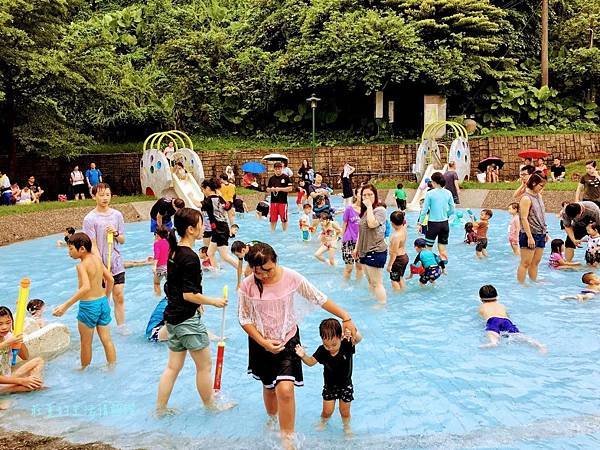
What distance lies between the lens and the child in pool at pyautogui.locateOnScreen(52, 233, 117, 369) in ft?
18.9

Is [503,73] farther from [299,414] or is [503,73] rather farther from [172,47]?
[299,414]

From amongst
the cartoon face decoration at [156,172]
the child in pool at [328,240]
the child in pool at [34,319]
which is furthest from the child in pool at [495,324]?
the cartoon face decoration at [156,172]

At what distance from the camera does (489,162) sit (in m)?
25.2

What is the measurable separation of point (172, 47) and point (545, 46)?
17.6 meters

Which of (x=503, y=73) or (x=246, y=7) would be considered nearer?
(x=503, y=73)

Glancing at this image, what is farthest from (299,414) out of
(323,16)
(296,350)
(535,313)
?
(323,16)

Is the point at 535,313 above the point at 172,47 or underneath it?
underneath

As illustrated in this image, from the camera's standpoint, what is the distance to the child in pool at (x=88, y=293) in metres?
5.75

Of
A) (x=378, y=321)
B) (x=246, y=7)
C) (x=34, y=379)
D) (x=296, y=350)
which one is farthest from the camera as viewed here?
(x=246, y=7)

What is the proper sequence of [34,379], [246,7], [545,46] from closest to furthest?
[34,379] → [545,46] → [246,7]

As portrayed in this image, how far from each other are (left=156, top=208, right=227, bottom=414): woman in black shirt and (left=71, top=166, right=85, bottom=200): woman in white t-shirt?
1960 cm

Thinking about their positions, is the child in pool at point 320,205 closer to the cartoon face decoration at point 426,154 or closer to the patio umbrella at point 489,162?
the cartoon face decoration at point 426,154

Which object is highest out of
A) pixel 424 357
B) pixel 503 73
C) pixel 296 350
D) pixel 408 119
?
pixel 503 73

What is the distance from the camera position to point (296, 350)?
4449 mm
